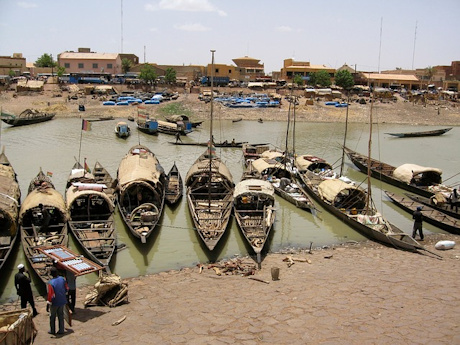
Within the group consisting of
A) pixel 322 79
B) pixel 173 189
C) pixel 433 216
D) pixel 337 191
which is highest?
pixel 322 79

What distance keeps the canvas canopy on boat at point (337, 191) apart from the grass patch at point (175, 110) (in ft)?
116

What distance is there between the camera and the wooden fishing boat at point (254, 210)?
1516cm

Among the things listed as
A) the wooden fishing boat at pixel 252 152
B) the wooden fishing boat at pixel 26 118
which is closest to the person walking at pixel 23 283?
the wooden fishing boat at pixel 252 152

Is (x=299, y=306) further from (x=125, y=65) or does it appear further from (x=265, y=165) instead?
(x=125, y=65)

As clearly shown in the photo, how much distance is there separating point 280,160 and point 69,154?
15928mm

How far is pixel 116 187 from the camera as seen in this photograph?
1877 cm

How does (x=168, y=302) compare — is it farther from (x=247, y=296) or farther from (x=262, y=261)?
(x=262, y=261)

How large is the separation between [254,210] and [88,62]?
62.3 meters

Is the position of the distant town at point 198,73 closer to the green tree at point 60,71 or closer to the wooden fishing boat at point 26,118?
the green tree at point 60,71

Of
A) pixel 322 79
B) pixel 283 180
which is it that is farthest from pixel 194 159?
pixel 322 79

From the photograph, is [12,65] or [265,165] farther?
[12,65]

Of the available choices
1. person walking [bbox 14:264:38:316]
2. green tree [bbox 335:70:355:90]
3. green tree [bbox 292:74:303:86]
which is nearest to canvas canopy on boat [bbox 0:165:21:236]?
person walking [bbox 14:264:38:316]

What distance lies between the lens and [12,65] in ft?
249

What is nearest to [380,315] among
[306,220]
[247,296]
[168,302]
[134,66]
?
[247,296]
